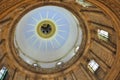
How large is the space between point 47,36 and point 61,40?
1.54 m

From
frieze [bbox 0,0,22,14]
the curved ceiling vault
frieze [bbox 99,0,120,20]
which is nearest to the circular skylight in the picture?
the curved ceiling vault

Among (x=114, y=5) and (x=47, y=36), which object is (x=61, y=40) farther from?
(x=114, y=5)

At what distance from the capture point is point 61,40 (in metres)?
31.9

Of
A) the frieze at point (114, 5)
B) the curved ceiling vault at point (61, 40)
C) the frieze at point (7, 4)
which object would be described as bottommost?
the frieze at point (114, 5)

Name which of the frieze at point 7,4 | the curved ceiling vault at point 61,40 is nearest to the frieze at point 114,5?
the curved ceiling vault at point 61,40

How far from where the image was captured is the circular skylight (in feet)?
97.6

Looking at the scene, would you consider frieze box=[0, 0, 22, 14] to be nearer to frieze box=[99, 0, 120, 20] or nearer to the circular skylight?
frieze box=[99, 0, 120, 20]

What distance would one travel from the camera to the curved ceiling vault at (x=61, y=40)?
22.2 meters

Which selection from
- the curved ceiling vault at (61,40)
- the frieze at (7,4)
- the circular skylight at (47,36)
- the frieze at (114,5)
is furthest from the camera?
the circular skylight at (47,36)

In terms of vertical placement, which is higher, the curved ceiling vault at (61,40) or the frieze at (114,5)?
the curved ceiling vault at (61,40)

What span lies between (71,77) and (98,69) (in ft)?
10.8

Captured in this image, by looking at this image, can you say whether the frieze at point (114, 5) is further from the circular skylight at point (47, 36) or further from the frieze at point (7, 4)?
the circular skylight at point (47, 36)

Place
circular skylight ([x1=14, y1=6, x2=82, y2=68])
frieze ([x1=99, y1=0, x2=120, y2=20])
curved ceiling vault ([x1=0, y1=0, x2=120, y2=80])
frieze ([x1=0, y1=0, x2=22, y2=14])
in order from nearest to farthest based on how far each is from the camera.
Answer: frieze ([x1=0, y1=0, x2=22, y2=14])
frieze ([x1=99, y1=0, x2=120, y2=20])
curved ceiling vault ([x1=0, y1=0, x2=120, y2=80])
circular skylight ([x1=14, y1=6, x2=82, y2=68])

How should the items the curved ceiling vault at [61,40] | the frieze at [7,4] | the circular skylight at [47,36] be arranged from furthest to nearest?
1. the circular skylight at [47,36]
2. the curved ceiling vault at [61,40]
3. the frieze at [7,4]
